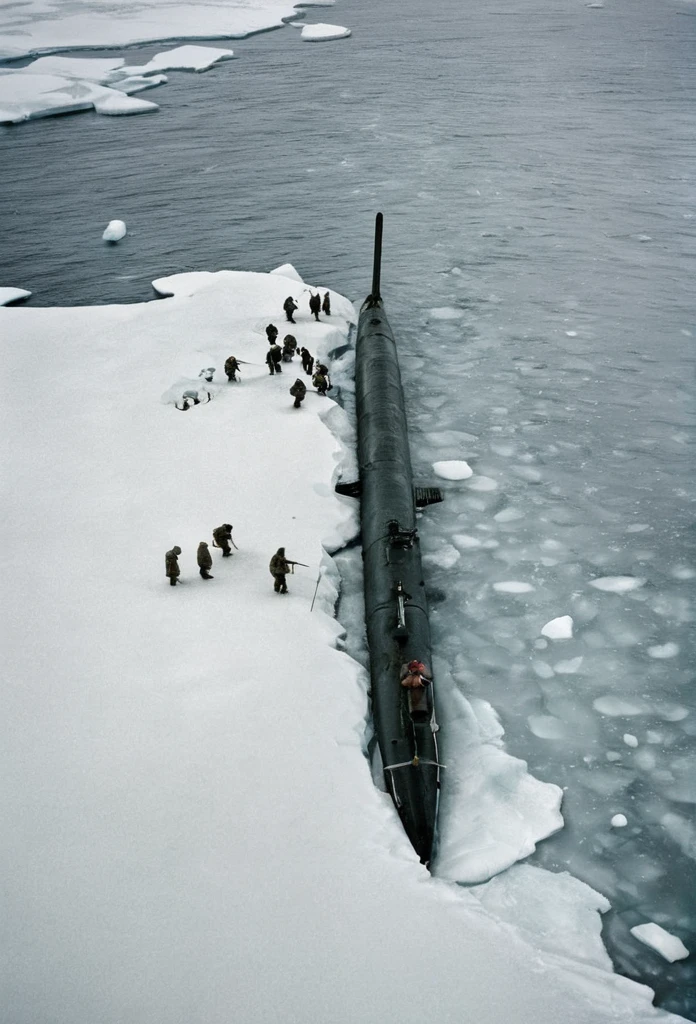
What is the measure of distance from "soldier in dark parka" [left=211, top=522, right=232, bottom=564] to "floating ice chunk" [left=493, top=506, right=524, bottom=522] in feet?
21.7

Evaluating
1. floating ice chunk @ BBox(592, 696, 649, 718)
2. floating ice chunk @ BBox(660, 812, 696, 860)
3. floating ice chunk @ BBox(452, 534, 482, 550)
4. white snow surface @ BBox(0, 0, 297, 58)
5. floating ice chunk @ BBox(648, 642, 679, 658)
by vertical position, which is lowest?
floating ice chunk @ BBox(660, 812, 696, 860)

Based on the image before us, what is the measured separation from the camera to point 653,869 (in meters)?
12.9

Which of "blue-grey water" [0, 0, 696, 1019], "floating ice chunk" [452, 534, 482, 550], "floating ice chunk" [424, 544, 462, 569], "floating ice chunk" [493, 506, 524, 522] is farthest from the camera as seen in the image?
"floating ice chunk" [493, 506, 524, 522]

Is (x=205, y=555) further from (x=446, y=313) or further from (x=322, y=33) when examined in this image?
(x=322, y=33)

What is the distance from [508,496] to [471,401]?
4.90m

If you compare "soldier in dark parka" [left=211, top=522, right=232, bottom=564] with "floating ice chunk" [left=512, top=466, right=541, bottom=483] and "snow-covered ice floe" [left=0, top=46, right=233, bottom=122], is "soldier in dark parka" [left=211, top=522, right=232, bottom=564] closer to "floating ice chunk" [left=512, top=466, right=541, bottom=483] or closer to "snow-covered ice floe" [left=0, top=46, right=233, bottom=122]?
"floating ice chunk" [left=512, top=466, right=541, bottom=483]

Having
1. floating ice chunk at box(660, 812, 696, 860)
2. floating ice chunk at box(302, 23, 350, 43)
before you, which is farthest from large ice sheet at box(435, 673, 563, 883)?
floating ice chunk at box(302, 23, 350, 43)

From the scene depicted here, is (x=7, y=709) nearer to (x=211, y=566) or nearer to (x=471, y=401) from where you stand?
(x=211, y=566)

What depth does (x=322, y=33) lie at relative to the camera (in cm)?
7419

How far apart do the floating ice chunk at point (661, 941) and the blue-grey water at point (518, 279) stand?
169 millimetres

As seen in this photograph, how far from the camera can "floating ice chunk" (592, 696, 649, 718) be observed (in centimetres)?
1528

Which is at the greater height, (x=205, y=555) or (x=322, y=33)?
(x=322, y=33)

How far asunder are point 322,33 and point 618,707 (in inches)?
2947

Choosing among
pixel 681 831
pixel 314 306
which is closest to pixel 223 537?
pixel 681 831
